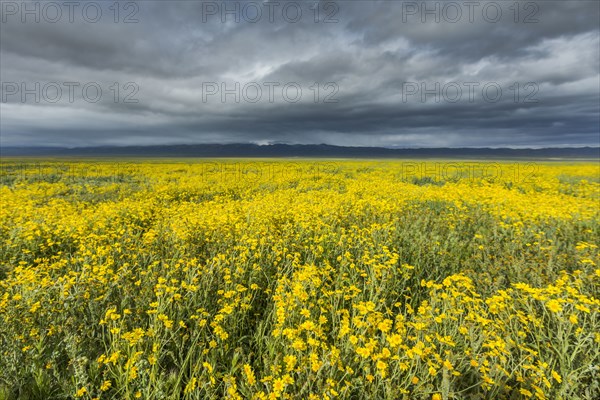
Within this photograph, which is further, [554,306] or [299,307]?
[299,307]

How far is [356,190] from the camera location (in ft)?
44.3

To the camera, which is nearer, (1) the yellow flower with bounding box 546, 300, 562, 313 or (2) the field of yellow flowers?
(2) the field of yellow flowers

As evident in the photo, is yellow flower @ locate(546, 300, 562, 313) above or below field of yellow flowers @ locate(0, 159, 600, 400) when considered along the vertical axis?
above

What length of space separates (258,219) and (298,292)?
13.2ft

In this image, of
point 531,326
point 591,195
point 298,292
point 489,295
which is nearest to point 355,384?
point 298,292

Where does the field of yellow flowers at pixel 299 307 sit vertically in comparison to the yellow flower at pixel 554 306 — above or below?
below

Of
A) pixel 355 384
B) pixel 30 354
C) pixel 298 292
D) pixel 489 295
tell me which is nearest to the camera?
pixel 355 384

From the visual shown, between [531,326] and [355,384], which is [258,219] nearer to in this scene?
[355,384]

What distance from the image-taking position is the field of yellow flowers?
250cm

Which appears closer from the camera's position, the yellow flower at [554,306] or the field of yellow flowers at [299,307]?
the field of yellow flowers at [299,307]

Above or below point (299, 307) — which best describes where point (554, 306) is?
above

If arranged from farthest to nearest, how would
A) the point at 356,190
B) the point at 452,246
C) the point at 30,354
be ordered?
the point at 356,190 < the point at 452,246 < the point at 30,354

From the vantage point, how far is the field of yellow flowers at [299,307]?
8.20 ft

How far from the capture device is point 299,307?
3.39m
